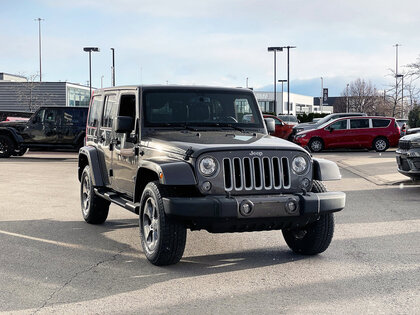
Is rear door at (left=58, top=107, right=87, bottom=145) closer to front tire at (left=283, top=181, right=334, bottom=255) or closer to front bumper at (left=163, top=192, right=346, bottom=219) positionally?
front tire at (left=283, top=181, right=334, bottom=255)

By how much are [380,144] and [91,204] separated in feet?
70.7

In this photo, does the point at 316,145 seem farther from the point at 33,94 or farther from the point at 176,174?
the point at 33,94

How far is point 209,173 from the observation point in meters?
5.95

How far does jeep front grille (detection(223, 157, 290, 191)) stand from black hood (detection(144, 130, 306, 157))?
126 mm

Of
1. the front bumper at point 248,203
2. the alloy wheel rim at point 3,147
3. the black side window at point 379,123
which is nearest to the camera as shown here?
the front bumper at point 248,203

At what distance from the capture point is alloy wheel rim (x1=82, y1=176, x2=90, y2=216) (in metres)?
8.84

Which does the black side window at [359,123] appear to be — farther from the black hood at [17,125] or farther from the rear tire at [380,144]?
the black hood at [17,125]

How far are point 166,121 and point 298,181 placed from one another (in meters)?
1.79

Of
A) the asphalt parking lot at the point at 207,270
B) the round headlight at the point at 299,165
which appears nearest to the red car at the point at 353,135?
the asphalt parking lot at the point at 207,270

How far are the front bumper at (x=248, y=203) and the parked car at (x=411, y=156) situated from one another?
264 inches

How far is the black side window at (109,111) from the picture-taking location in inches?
319

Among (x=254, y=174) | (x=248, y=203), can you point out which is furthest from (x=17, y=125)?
(x=248, y=203)

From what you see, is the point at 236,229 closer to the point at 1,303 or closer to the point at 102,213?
the point at 1,303

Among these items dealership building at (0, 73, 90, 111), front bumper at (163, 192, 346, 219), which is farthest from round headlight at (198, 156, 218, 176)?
dealership building at (0, 73, 90, 111)
